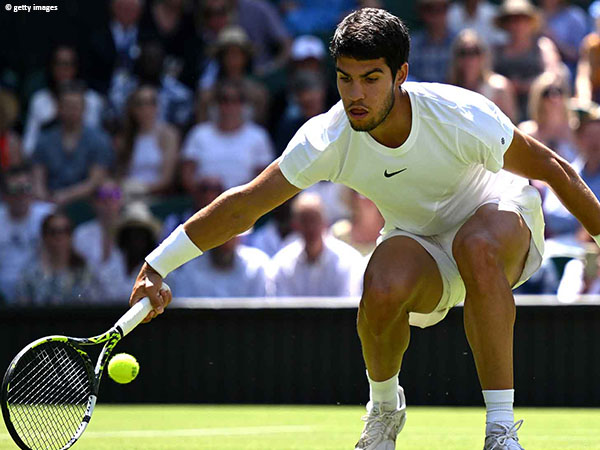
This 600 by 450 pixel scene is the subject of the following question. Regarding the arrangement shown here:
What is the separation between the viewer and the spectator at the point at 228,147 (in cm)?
1023

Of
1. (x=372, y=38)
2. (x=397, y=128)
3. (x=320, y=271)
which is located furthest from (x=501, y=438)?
(x=320, y=271)

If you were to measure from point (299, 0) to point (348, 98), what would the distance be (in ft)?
26.0

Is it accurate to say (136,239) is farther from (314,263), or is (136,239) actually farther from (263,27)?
(263,27)

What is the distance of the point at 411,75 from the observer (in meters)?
10.7

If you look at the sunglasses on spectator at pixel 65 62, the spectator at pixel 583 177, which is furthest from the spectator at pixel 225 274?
the sunglasses on spectator at pixel 65 62

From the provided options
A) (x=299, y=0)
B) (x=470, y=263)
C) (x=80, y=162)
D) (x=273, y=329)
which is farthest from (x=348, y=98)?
(x=299, y=0)

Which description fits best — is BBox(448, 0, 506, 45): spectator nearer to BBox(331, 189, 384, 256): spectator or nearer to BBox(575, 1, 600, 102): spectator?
BBox(575, 1, 600, 102): spectator

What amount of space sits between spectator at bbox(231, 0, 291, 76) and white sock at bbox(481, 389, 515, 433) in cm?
770

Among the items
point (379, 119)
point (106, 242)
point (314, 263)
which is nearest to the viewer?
point (379, 119)

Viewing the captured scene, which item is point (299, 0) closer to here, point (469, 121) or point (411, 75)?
point (411, 75)

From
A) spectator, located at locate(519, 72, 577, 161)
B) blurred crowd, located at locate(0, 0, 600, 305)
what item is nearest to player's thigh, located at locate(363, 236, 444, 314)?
blurred crowd, located at locate(0, 0, 600, 305)

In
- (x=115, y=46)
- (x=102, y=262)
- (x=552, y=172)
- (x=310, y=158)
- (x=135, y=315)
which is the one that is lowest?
(x=102, y=262)

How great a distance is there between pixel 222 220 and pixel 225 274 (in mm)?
4811

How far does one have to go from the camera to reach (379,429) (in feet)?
14.9
